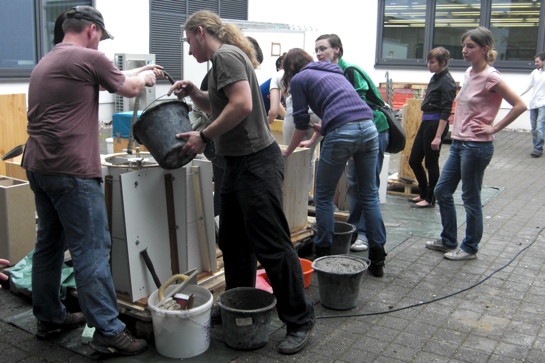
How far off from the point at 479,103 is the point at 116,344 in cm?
335

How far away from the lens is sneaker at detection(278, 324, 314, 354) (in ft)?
11.5

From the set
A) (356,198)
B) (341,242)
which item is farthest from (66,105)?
(356,198)

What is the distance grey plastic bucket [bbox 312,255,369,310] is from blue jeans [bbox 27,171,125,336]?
143 cm

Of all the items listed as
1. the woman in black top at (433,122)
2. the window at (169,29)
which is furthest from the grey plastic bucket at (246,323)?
the window at (169,29)

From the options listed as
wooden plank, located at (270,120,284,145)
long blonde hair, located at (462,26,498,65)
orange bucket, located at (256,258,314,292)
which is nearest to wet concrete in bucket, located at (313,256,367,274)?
orange bucket, located at (256,258,314,292)

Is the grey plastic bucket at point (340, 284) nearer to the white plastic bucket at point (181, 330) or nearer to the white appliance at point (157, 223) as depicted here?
the white appliance at point (157, 223)

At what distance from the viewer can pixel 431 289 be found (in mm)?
4621

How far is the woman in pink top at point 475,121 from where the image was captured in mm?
4867

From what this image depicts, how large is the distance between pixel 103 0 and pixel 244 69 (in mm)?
10521

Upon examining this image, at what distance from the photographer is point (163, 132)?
11.3 ft

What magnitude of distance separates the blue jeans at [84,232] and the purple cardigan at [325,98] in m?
1.76

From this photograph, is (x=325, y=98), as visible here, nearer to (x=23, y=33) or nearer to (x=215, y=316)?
(x=215, y=316)

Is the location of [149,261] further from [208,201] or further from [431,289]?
[431,289]

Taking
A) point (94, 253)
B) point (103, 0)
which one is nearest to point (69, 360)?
point (94, 253)
